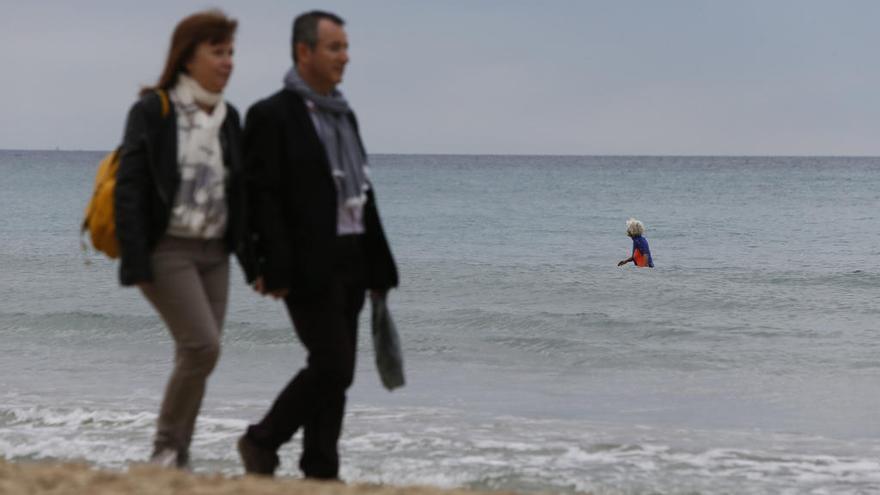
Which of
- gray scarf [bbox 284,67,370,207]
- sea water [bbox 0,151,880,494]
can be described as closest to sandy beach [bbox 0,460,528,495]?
gray scarf [bbox 284,67,370,207]

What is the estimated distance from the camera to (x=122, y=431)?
28.2 feet

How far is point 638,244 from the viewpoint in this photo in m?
19.9

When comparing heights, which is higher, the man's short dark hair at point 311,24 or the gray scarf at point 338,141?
the man's short dark hair at point 311,24

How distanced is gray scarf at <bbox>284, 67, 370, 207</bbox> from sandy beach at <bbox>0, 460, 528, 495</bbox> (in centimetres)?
101

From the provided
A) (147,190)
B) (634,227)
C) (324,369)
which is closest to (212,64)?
(147,190)

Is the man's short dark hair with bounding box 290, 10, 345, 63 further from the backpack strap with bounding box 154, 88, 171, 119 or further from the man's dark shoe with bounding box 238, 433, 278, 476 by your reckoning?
the man's dark shoe with bounding box 238, 433, 278, 476

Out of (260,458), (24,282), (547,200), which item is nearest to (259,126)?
(260,458)

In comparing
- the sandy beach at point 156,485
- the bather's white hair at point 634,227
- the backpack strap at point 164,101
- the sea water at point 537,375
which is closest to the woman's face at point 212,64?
the backpack strap at point 164,101

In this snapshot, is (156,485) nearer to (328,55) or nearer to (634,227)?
(328,55)

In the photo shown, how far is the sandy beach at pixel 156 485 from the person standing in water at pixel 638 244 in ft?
45.4

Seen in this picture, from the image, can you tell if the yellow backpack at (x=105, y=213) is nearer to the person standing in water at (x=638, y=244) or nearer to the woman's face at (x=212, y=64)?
the woman's face at (x=212, y=64)

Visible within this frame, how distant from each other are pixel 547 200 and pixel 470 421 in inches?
2198

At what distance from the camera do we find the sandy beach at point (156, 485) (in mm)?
4551

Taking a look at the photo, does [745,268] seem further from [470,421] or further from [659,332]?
[470,421]
